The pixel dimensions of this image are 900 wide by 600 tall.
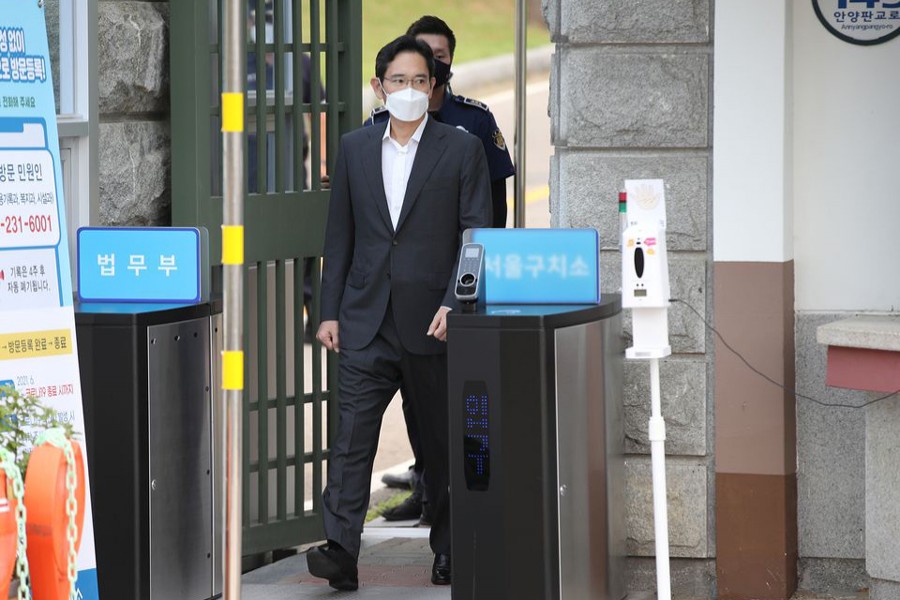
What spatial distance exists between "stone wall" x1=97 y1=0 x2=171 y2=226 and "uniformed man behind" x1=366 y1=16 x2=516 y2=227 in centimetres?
122

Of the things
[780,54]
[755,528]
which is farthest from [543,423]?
[780,54]

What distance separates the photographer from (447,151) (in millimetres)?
6035

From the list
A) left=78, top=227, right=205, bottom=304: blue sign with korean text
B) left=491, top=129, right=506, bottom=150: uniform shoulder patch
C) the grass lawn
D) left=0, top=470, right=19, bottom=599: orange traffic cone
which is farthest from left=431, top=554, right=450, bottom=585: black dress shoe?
the grass lawn

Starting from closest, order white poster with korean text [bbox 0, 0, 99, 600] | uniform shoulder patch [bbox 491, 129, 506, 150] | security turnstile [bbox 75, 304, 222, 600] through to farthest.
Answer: white poster with korean text [bbox 0, 0, 99, 600] → security turnstile [bbox 75, 304, 222, 600] → uniform shoulder patch [bbox 491, 129, 506, 150]

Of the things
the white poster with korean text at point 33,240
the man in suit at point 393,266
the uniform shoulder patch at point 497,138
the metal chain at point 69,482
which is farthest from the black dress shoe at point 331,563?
the uniform shoulder patch at point 497,138

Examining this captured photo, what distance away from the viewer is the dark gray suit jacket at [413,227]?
6004 mm

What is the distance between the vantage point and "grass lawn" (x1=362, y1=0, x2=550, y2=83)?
26750 millimetres

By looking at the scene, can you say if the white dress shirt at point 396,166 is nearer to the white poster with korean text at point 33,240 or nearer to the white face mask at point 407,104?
the white face mask at point 407,104

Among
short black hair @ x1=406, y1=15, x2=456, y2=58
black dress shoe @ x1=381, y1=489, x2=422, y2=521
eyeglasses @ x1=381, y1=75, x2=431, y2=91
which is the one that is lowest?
black dress shoe @ x1=381, y1=489, x2=422, y2=521

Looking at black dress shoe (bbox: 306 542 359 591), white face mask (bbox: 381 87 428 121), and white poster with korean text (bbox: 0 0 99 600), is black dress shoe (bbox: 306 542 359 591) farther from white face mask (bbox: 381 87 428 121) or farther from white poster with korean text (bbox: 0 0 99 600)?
white face mask (bbox: 381 87 428 121)

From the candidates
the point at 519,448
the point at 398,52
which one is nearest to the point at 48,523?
the point at 519,448

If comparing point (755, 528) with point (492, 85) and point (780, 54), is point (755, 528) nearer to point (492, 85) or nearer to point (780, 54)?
point (780, 54)

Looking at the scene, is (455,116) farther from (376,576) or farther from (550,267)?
(376,576)

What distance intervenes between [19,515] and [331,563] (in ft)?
5.93
